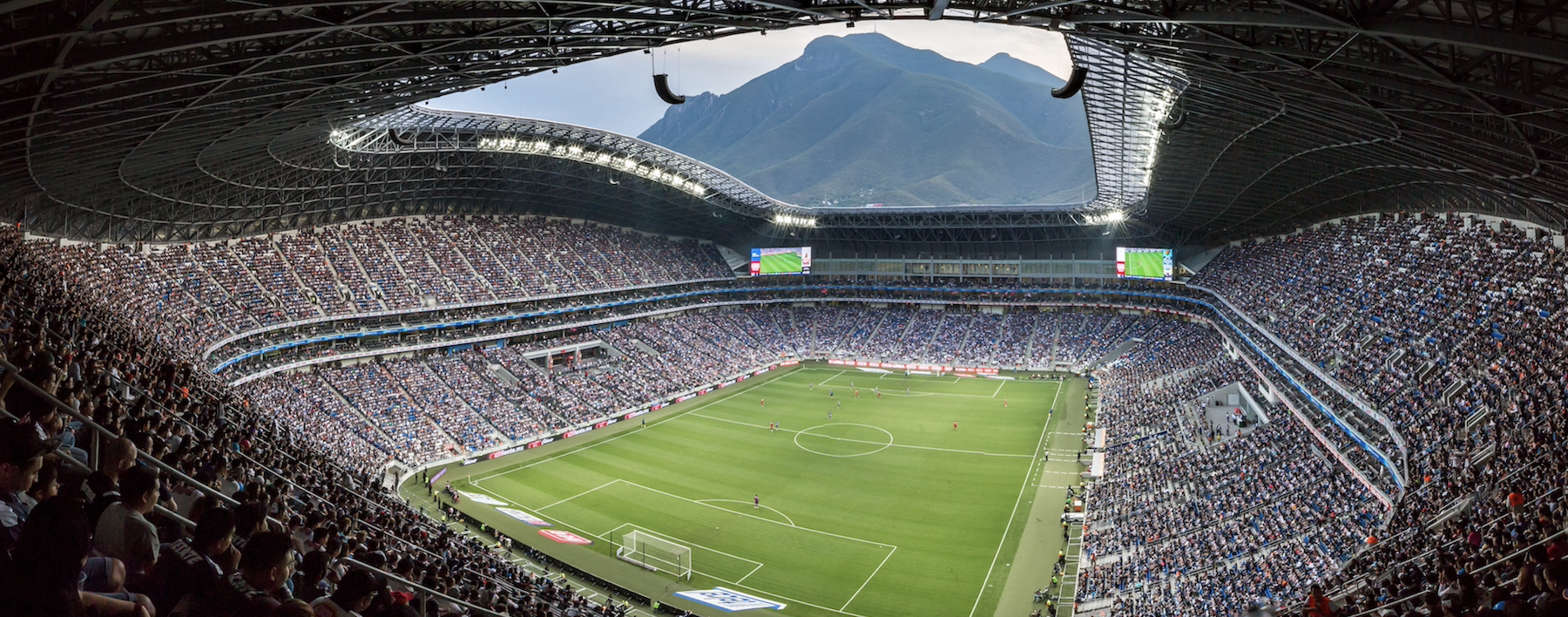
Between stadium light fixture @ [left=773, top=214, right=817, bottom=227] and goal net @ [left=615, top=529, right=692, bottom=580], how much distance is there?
4936 cm

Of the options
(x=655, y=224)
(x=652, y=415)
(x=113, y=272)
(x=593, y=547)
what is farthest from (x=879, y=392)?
(x=113, y=272)

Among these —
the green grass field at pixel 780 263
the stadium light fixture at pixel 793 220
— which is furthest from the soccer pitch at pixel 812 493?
the stadium light fixture at pixel 793 220

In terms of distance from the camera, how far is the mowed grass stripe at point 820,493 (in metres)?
32.4

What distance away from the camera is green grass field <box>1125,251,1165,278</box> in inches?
2918

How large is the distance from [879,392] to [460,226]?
35.3 meters

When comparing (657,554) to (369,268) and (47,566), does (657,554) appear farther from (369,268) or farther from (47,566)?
(369,268)

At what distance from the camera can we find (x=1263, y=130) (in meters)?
32.9

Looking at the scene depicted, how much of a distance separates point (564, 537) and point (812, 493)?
41.2ft

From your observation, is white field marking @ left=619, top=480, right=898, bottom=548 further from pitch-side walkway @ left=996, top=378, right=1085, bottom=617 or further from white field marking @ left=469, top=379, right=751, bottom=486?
white field marking @ left=469, top=379, right=751, bottom=486

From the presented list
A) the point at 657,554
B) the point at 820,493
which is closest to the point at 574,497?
the point at 657,554

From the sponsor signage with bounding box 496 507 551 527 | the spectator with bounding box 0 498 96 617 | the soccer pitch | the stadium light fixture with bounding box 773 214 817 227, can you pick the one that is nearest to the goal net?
the soccer pitch

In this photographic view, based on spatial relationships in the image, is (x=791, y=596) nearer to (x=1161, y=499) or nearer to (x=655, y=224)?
(x=1161, y=499)

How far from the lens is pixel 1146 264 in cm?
7488

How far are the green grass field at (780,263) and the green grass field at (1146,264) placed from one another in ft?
100
